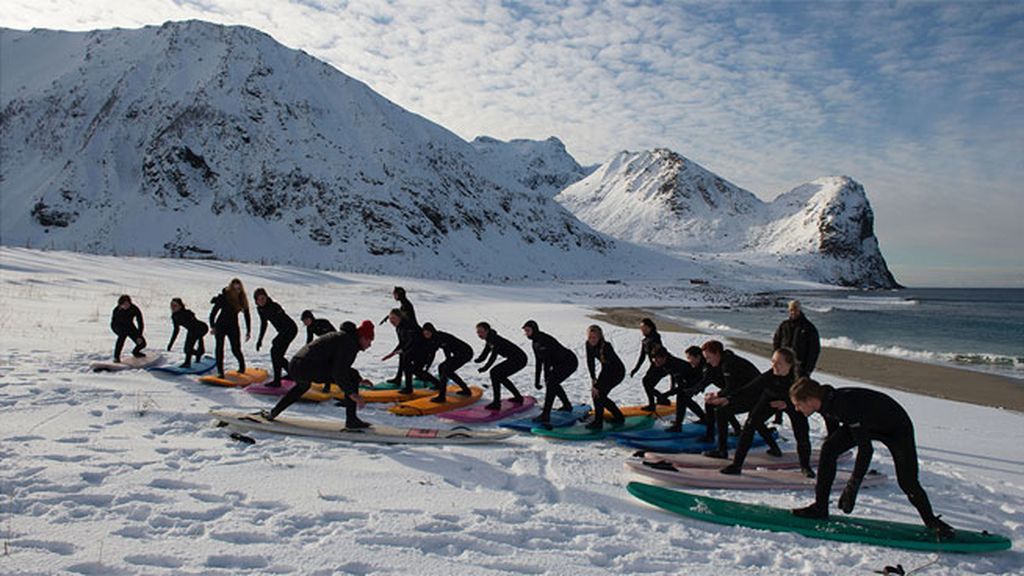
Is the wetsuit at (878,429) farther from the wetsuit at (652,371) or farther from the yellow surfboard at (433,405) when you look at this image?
the yellow surfboard at (433,405)

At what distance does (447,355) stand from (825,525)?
764cm

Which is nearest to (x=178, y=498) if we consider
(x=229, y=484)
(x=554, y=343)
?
(x=229, y=484)

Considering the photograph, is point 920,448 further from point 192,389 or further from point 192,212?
point 192,212

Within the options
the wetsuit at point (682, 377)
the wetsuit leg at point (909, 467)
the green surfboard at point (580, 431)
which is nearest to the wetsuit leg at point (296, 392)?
the green surfboard at point (580, 431)

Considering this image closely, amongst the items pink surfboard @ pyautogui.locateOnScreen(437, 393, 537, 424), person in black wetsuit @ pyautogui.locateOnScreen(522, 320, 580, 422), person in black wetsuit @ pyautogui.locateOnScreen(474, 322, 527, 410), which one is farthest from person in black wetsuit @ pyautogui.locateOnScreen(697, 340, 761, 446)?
pink surfboard @ pyautogui.locateOnScreen(437, 393, 537, 424)

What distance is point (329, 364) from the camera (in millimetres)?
9203

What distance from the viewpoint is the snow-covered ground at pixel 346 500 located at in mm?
5379

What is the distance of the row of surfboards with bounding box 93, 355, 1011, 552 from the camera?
6430 mm

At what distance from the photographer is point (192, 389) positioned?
11945mm

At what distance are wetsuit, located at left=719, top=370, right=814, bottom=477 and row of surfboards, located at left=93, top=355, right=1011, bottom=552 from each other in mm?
263

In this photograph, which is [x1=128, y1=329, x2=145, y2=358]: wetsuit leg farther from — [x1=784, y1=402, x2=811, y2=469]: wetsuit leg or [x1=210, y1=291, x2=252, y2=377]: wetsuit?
[x1=784, y1=402, x2=811, y2=469]: wetsuit leg

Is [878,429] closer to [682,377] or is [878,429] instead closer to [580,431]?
[682,377]

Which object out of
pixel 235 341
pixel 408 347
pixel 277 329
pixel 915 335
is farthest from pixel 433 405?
pixel 915 335

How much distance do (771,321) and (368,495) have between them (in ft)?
131
